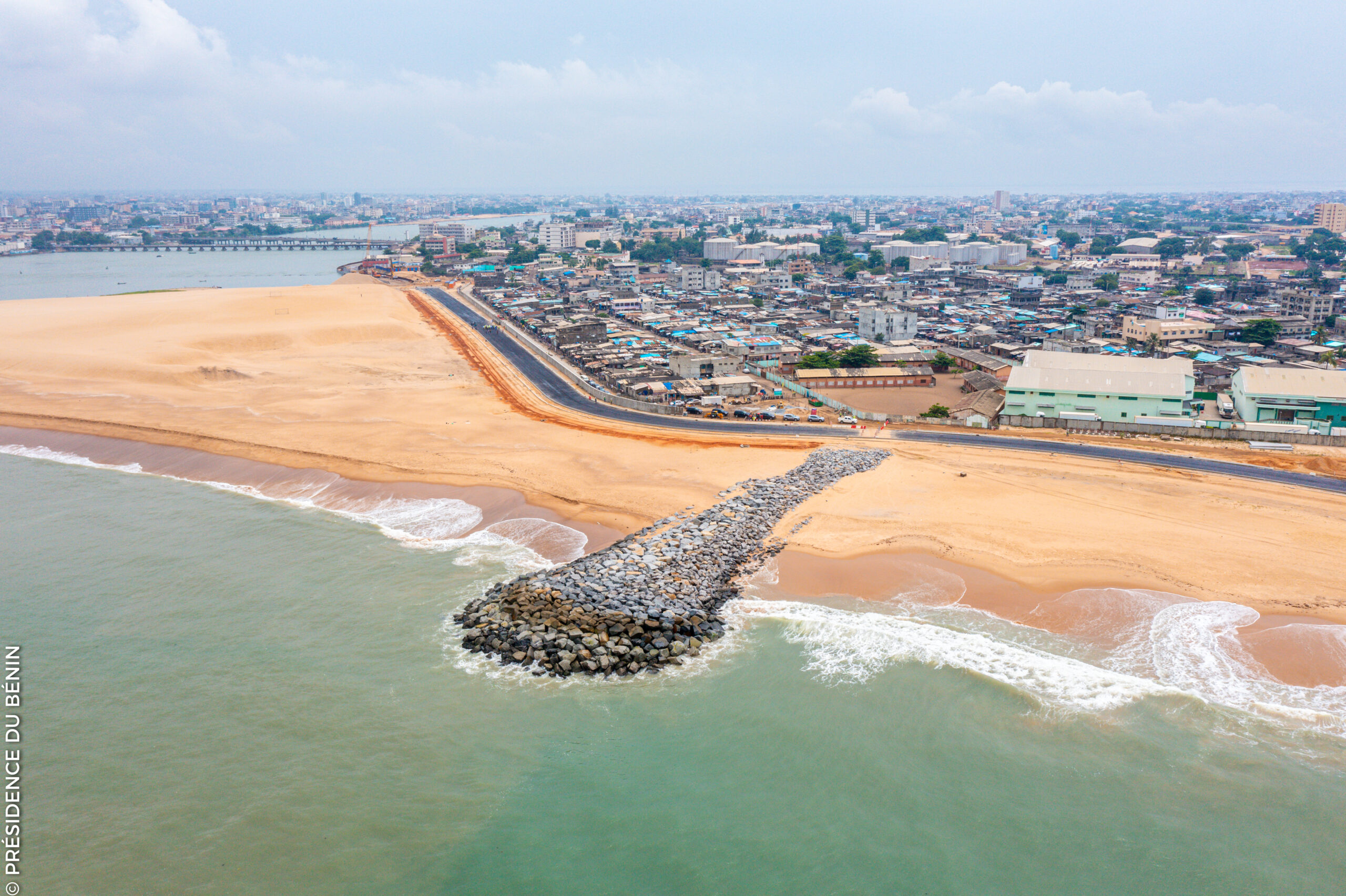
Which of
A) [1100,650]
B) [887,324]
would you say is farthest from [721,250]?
[1100,650]

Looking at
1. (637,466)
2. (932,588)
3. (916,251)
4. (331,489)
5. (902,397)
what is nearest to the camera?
(932,588)

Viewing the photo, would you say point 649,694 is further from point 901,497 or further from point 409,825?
point 901,497

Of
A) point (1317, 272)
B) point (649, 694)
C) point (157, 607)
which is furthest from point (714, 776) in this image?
point (1317, 272)

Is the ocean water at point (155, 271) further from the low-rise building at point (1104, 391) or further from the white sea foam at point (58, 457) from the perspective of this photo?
the low-rise building at point (1104, 391)

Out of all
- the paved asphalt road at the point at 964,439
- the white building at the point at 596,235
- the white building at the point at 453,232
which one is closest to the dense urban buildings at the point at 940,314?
the white building at the point at 596,235

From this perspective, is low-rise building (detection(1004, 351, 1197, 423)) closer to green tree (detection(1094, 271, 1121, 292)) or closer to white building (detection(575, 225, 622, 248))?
green tree (detection(1094, 271, 1121, 292))

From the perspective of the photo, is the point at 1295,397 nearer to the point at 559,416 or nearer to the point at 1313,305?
the point at 559,416

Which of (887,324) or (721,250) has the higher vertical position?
(721,250)
